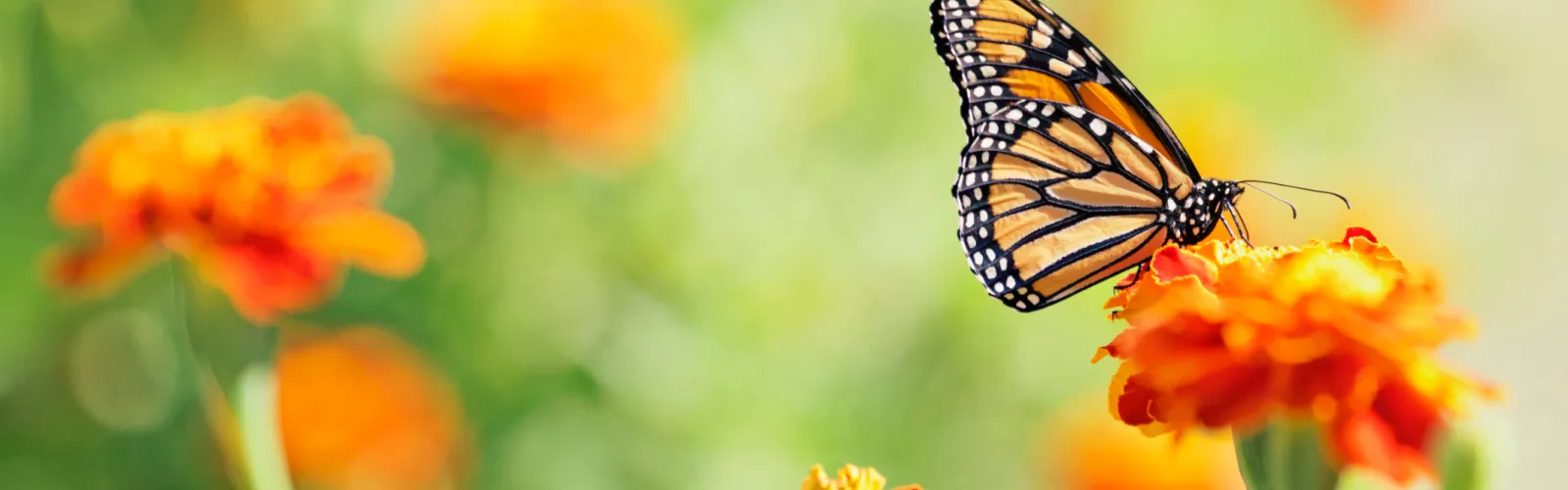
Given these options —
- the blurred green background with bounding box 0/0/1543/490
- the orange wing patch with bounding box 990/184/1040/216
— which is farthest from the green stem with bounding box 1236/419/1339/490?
the blurred green background with bounding box 0/0/1543/490

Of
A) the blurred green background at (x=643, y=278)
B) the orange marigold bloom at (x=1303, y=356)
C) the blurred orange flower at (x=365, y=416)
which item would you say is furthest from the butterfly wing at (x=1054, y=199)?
the blurred orange flower at (x=365, y=416)

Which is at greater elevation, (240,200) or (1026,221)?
(1026,221)

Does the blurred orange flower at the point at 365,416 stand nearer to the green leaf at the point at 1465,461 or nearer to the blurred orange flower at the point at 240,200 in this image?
the blurred orange flower at the point at 240,200

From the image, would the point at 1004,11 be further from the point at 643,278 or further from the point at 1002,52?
the point at 643,278

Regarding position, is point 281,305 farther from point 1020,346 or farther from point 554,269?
point 1020,346

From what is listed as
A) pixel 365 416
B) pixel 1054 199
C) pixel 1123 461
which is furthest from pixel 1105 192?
pixel 365 416

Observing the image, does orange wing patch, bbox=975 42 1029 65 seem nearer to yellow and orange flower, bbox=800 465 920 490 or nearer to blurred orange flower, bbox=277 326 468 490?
yellow and orange flower, bbox=800 465 920 490

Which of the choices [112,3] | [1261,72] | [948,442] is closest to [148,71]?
[112,3]
